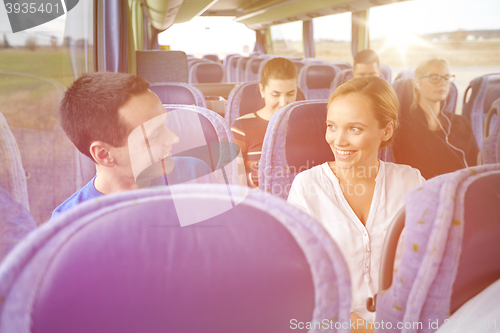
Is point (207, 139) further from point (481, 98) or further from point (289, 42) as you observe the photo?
point (289, 42)

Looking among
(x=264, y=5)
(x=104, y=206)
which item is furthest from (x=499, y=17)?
(x=264, y=5)

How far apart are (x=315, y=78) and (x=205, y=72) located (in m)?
2.96

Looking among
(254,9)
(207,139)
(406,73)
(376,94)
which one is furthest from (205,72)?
(376,94)

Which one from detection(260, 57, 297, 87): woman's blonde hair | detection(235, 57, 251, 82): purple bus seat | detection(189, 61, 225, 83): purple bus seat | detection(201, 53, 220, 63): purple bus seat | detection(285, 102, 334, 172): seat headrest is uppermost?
detection(201, 53, 220, 63): purple bus seat

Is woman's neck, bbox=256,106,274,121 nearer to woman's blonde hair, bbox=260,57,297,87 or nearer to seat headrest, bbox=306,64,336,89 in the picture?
woman's blonde hair, bbox=260,57,297,87

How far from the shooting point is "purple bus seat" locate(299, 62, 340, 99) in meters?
4.28

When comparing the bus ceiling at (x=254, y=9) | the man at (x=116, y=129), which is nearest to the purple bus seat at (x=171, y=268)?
the man at (x=116, y=129)

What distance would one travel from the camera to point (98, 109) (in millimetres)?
867

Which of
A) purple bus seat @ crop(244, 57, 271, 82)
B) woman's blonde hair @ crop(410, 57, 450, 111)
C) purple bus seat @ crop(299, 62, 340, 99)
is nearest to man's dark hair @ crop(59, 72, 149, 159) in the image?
woman's blonde hair @ crop(410, 57, 450, 111)

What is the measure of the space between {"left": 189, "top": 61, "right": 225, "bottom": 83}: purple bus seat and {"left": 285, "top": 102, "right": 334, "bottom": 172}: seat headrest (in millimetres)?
5234

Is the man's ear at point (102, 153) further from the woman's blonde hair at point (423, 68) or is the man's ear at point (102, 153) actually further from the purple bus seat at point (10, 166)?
the woman's blonde hair at point (423, 68)

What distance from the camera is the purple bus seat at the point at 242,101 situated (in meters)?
2.69

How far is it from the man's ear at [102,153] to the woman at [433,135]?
4.89ft

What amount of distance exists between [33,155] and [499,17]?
3.83m
